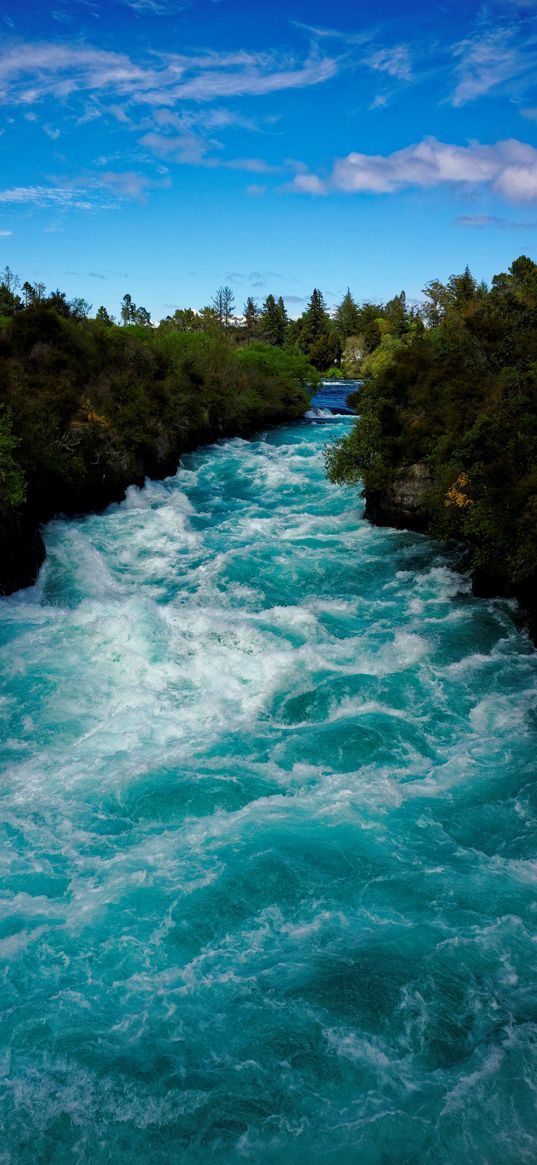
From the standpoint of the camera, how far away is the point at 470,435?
18000 mm

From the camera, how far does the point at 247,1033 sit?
751cm

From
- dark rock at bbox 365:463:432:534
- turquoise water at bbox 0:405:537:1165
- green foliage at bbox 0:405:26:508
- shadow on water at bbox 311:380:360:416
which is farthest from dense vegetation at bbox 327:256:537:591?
shadow on water at bbox 311:380:360:416

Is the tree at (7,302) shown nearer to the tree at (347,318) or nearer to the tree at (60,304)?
the tree at (60,304)

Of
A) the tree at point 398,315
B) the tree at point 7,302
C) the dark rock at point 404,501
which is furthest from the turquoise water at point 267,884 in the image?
the tree at point 398,315

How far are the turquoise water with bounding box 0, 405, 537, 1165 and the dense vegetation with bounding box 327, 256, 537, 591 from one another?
2.56 metres

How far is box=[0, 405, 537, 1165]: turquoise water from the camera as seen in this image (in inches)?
265

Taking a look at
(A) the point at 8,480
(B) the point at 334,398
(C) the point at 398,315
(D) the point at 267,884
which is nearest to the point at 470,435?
(A) the point at 8,480

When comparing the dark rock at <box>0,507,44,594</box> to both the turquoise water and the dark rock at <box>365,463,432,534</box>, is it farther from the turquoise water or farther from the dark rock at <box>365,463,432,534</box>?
the dark rock at <box>365,463,432,534</box>

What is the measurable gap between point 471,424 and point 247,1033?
17223 mm

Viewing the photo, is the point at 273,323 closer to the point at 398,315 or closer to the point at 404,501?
the point at 398,315

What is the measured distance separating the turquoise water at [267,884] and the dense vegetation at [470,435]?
8.40ft

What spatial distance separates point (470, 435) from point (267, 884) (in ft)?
41.0

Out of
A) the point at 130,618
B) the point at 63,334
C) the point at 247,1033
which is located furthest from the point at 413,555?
the point at 63,334

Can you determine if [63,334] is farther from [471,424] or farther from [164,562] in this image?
[471,424]
